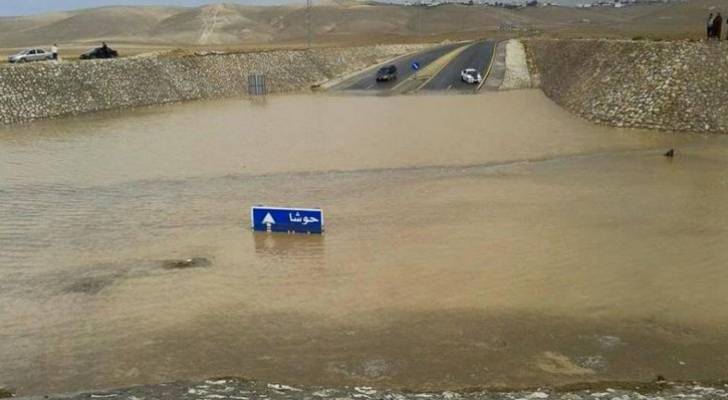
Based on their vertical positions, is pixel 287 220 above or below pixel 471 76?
below

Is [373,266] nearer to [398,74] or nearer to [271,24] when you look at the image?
[398,74]

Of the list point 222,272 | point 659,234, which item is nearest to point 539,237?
point 659,234

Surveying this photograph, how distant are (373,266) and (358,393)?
654 centimetres

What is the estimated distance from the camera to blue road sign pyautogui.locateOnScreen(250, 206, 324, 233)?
18906mm

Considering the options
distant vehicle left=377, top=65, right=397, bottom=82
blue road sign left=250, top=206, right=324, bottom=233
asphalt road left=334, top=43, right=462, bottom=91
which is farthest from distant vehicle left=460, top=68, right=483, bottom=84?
blue road sign left=250, top=206, right=324, bottom=233

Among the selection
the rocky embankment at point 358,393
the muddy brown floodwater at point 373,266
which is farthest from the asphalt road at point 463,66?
the rocky embankment at point 358,393

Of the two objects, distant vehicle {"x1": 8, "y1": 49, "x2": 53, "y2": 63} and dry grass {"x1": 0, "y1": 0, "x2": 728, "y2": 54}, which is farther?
dry grass {"x1": 0, "y1": 0, "x2": 728, "y2": 54}

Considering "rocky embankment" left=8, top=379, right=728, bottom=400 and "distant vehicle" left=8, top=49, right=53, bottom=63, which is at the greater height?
"distant vehicle" left=8, top=49, right=53, bottom=63

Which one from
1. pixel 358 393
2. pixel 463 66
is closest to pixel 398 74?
pixel 463 66

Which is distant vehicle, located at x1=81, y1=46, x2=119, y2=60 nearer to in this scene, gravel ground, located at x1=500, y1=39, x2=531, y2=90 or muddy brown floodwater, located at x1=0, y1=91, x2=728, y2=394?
muddy brown floodwater, located at x1=0, y1=91, x2=728, y2=394

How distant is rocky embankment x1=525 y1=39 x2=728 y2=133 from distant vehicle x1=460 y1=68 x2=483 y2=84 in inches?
424

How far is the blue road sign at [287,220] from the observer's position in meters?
18.9

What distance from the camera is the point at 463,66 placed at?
6431 centimetres

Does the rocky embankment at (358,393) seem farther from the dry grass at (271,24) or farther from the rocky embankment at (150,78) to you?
the dry grass at (271,24)
